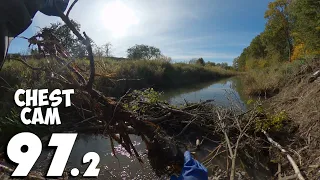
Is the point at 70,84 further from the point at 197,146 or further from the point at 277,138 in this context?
the point at 277,138

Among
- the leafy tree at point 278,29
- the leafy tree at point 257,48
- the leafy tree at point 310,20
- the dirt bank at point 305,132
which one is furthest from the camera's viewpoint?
the leafy tree at point 257,48

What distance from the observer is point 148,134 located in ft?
12.4

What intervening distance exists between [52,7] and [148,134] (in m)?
2.41

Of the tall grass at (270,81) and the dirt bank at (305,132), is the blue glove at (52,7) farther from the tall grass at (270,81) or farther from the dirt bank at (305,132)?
the tall grass at (270,81)

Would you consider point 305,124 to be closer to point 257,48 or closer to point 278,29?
point 278,29

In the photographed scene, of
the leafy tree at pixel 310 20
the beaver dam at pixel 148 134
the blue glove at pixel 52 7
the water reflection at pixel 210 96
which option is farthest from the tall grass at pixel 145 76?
the leafy tree at pixel 310 20

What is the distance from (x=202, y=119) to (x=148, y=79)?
11.4 metres

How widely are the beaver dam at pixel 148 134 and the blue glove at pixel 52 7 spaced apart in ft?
0.31

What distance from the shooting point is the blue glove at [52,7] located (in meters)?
1.81

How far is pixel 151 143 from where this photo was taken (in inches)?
157

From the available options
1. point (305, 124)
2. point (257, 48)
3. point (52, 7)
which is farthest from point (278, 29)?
point (52, 7)

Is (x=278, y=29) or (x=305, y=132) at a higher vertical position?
(x=278, y=29)

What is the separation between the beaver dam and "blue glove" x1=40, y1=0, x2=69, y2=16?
0.10 meters

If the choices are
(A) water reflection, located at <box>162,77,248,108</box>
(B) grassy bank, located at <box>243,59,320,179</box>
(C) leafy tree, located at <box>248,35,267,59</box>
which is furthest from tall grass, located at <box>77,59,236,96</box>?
(C) leafy tree, located at <box>248,35,267,59</box>
